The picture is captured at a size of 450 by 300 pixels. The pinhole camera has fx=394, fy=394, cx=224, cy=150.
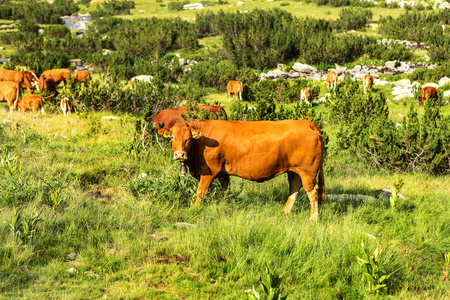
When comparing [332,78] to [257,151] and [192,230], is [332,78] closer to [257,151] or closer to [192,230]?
[257,151]

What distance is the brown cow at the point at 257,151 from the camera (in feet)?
17.8

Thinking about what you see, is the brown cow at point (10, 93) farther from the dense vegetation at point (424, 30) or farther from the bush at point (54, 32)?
the bush at point (54, 32)

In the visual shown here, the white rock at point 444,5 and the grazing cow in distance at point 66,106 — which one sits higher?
the white rock at point 444,5

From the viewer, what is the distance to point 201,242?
178 inches

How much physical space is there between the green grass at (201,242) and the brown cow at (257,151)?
0.46 metres

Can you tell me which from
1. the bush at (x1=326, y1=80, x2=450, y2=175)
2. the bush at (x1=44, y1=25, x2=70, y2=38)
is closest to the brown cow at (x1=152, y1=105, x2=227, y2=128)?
the bush at (x1=326, y1=80, x2=450, y2=175)

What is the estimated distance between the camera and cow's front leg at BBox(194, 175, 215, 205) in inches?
219

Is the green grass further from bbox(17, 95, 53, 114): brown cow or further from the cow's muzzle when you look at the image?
bbox(17, 95, 53, 114): brown cow

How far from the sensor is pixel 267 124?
5664mm

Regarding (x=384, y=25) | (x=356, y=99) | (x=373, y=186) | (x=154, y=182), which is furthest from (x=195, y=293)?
(x=384, y=25)

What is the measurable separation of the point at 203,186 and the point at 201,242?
1.21 meters

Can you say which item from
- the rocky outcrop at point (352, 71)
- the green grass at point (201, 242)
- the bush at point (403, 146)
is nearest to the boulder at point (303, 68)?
the rocky outcrop at point (352, 71)

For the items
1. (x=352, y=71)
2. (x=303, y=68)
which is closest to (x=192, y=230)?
(x=303, y=68)

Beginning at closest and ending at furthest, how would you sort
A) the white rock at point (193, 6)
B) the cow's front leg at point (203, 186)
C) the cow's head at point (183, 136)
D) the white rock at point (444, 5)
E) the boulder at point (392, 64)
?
the cow's head at point (183, 136) < the cow's front leg at point (203, 186) < the boulder at point (392, 64) < the white rock at point (444, 5) < the white rock at point (193, 6)
